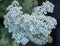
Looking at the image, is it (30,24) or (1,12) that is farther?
(1,12)

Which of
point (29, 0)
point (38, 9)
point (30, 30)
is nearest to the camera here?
point (30, 30)

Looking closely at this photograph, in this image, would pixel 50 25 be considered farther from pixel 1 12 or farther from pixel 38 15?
pixel 1 12

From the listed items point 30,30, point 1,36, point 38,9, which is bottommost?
point 1,36

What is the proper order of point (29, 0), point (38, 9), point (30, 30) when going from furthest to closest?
1. point (29, 0)
2. point (38, 9)
3. point (30, 30)

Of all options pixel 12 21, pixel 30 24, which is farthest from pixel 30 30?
pixel 12 21

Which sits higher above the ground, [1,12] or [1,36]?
[1,12]

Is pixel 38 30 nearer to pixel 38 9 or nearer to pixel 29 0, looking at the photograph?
pixel 38 9
